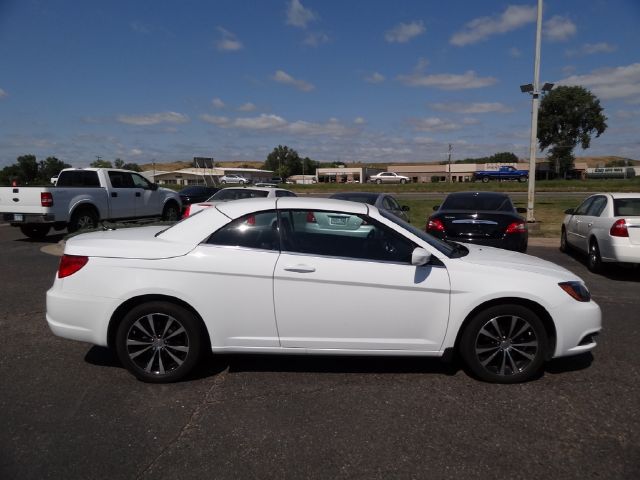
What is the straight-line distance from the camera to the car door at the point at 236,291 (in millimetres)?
3736

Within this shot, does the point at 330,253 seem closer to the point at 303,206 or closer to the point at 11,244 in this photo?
the point at 303,206

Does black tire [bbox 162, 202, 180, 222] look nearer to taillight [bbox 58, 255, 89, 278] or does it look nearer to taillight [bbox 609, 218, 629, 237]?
taillight [bbox 58, 255, 89, 278]

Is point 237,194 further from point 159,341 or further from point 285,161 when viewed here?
point 285,161

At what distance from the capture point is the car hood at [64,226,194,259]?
12.6 feet

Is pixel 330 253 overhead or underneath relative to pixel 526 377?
overhead

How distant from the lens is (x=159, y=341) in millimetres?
3822

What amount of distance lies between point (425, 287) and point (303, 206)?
122 centimetres

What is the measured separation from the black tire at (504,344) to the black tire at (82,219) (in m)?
11.1

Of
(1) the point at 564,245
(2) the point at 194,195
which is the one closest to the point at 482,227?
(1) the point at 564,245

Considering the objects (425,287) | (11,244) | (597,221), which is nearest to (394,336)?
(425,287)

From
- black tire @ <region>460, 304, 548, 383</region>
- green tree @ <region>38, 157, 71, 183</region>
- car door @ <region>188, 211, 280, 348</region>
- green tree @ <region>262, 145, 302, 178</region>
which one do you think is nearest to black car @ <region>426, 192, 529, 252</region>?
black tire @ <region>460, 304, 548, 383</region>

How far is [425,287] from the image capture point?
3.73 metres

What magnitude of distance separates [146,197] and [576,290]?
43.6ft

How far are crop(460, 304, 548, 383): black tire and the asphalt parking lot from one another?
0.38 ft
